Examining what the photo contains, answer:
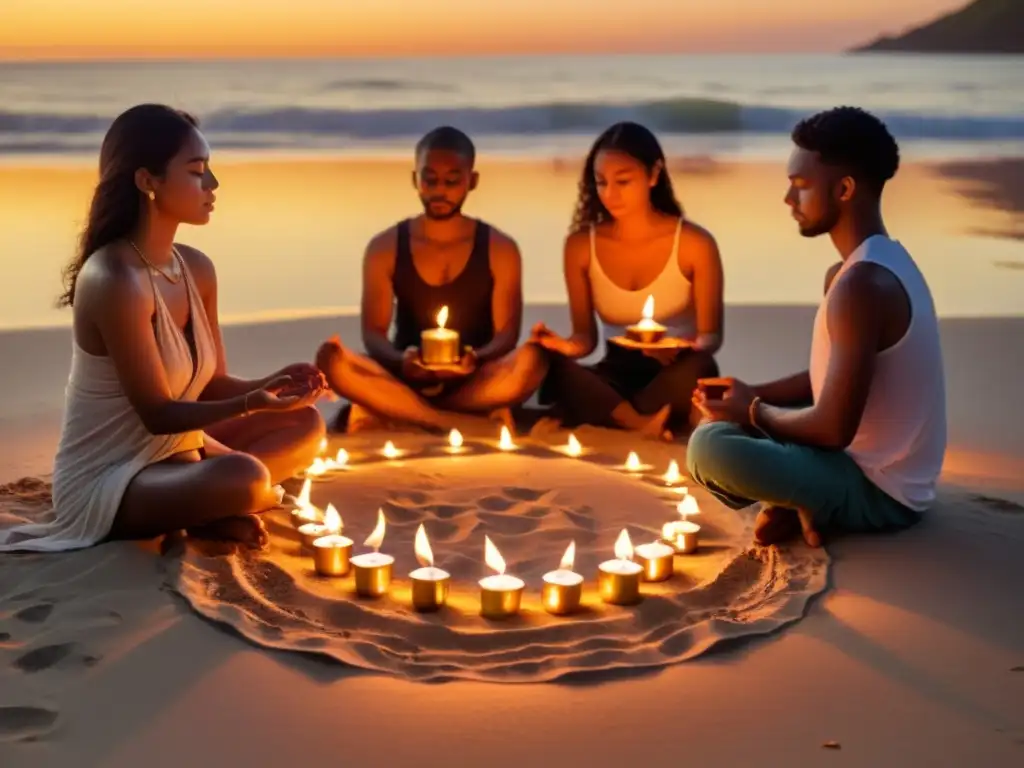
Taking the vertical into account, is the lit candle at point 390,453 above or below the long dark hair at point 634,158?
below

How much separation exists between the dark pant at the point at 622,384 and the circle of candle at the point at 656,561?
1.95m

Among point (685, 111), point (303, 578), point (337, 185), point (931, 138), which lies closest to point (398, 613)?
→ point (303, 578)

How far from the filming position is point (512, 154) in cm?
1947

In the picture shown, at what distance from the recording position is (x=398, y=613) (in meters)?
3.82

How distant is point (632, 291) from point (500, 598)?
9.29 ft

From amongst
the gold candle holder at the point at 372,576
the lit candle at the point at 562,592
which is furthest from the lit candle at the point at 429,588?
the lit candle at the point at 562,592

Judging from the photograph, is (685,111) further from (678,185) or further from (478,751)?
(478,751)

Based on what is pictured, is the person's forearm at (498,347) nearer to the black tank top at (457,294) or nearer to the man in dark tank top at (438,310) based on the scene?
the man in dark tank top at (438,310)

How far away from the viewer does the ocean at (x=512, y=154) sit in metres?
10.8

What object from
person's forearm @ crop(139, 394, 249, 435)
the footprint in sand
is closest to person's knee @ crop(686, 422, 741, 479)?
person's forearm @ crop(139, 394, 249, 435)

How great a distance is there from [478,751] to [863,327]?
208 cm

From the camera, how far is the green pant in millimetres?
4375

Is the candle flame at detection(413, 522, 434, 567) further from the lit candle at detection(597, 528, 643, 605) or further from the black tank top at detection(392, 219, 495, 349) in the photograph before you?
the black tank top at detection(392, 219, 495, 349)

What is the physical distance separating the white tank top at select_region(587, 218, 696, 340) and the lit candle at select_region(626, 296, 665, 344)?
34 centimetres
